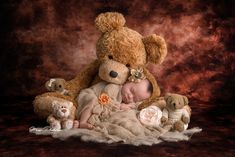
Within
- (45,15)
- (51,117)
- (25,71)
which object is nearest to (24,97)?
(25,71)

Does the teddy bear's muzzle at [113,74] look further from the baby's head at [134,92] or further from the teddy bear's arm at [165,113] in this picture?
the teddy bear's arm at [165,113]

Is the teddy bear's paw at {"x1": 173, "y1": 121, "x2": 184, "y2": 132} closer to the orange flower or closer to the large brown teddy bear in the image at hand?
the large brown teddy bear

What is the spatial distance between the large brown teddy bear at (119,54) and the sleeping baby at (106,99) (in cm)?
3

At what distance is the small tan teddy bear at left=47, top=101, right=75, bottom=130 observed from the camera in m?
2.48

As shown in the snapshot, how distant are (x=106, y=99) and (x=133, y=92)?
14cm

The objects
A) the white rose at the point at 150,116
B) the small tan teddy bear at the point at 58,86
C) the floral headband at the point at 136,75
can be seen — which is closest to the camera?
the white rose at the point at 150,116

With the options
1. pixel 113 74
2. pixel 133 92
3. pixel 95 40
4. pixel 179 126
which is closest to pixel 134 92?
pixel 133 92

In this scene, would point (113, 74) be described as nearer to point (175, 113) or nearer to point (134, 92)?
point (134, 92)

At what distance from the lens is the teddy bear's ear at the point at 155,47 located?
8.53ft

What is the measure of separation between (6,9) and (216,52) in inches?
49.2

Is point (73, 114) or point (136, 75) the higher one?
point (136, 75)

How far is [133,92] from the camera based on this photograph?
8.55 ft

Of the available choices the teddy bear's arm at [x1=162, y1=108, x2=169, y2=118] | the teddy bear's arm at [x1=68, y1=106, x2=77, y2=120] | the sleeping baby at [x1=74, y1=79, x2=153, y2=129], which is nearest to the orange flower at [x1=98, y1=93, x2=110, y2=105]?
the sleeping baby at [x1=74, y1=79, x2=153, y2=129]

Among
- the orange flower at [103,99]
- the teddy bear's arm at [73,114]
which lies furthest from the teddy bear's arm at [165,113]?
the teddy bear's arm at [73,114]
